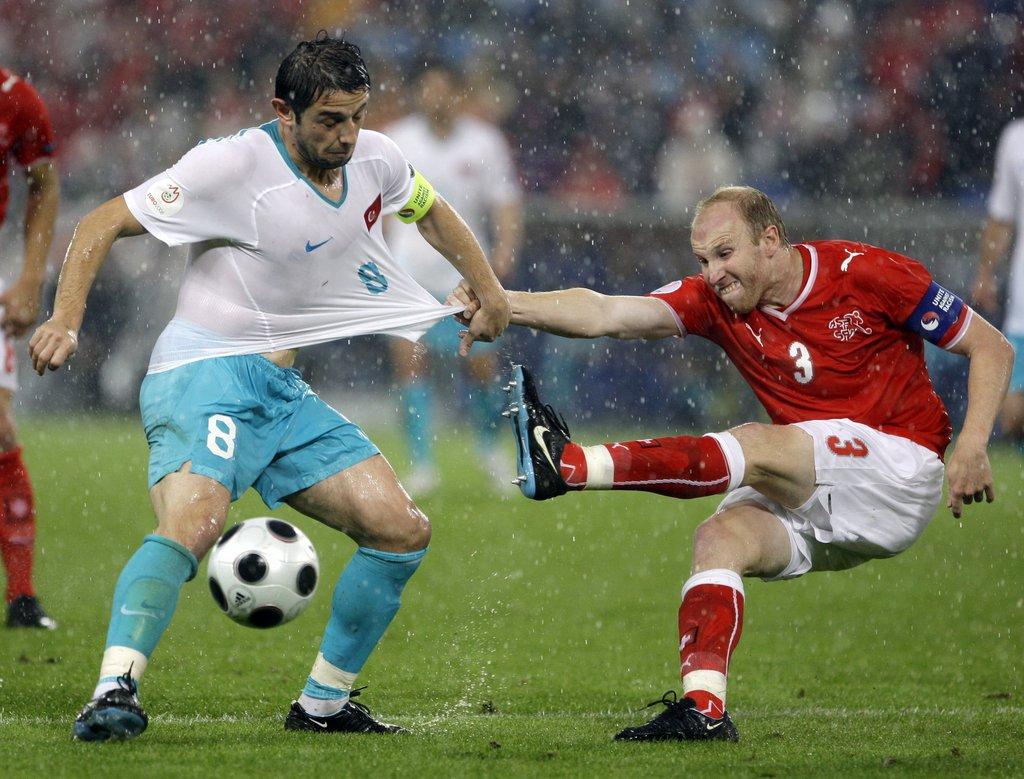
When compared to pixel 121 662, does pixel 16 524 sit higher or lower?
lower

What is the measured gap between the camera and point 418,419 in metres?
10.5

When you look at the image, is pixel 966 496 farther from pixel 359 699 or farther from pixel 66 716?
pixel 66 716

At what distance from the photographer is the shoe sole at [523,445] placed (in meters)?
4.52

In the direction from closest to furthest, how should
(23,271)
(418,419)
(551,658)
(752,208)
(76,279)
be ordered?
(76,279), (752,208), (551,658), (23,271), (418,419)

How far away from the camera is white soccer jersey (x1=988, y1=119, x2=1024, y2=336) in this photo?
28.2 feet

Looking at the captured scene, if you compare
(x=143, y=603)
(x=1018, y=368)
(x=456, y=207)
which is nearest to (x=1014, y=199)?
(x=1018, y=368)

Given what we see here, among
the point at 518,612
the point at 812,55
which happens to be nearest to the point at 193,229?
the point at 518,612

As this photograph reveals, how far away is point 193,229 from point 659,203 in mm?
10302

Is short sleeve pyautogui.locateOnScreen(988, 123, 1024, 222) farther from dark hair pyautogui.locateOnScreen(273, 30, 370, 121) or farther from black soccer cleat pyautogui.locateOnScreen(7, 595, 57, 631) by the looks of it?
black soccer cleat pyautogui.locateOnScreen(7, 595, 57, 631)

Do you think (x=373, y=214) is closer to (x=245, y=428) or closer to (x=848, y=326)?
(x=245, y=428)

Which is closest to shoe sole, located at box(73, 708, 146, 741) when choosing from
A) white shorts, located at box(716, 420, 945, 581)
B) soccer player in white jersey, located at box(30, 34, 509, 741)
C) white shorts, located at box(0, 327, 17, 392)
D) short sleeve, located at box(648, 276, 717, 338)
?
soccer player in white jersey, located at box(30, 34, 509, 741)

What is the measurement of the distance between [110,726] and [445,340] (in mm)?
7686

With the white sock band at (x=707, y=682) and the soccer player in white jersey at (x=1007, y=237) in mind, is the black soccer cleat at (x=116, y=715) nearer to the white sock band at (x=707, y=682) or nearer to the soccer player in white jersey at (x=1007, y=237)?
the white sock band at (x=707, y=682)

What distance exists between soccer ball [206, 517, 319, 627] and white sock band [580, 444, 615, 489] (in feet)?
3.76
